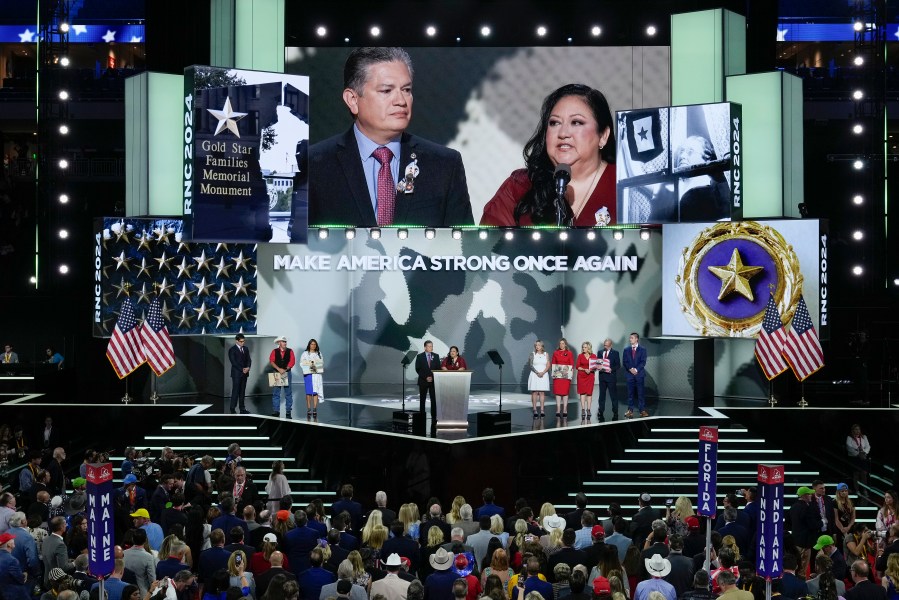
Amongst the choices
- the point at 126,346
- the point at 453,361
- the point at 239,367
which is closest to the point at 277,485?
the point at 453,361

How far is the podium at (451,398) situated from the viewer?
→ 2175cm

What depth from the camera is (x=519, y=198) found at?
28.9m

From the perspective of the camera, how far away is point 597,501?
21344 millimetres

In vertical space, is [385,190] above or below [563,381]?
above

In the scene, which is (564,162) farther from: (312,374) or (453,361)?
(312,374)

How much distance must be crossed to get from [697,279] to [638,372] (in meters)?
4.26

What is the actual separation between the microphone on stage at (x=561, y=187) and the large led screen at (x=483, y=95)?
1102mm

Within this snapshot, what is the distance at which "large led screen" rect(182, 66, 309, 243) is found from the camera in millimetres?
25547

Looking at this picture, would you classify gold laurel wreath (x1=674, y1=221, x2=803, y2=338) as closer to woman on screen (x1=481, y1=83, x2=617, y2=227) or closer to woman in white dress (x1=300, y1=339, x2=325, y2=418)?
woman on screen (x1=481, y1=83, x2=617, y2=227)

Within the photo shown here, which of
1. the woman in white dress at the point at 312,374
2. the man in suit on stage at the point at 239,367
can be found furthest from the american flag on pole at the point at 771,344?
the man in suit on stage at the point at 239,367

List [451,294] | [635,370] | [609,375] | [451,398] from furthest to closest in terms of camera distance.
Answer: [451,294], [635,370], [609,375], [451,398]

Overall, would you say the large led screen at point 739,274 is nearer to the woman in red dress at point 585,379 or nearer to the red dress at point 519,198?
the red dress at point 519,198

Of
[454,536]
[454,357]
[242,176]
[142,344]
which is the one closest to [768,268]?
[454,357]

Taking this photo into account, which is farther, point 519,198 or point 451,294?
point 451,294
